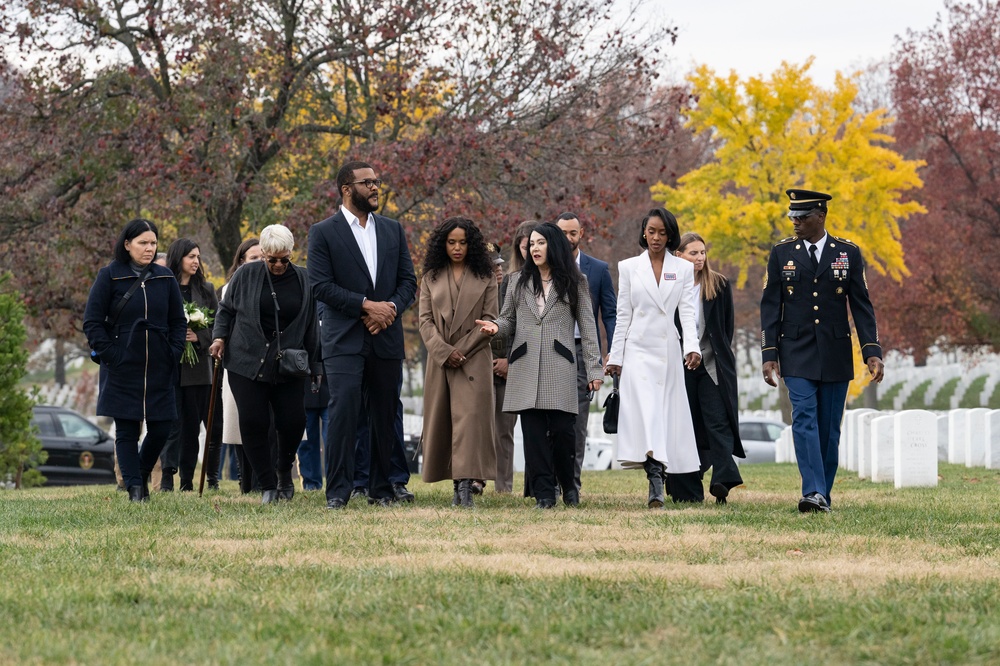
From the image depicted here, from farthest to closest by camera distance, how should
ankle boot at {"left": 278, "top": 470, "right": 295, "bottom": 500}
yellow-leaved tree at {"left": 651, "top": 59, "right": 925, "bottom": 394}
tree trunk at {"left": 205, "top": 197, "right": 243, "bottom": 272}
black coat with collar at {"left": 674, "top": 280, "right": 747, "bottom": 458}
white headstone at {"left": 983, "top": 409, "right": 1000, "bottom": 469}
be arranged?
Answer: yellow-leaved tree at {"left": 651, "top": 59, "right": 925, "bottom": 394} → tree trunk at {"left": 205, "top": 197, "right": 243, "bottom": 272} → white headstone at {"left": 983, "top": 409, "right": 1000, "bottom": 469} → ankle boot at {"left": 278, "top": 470, "right": 295, "bottom": 500} → black coat with collar at {"left": 674, "top": 280, "right": 747, "bottom": 458}

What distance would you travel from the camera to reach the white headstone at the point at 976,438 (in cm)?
1795

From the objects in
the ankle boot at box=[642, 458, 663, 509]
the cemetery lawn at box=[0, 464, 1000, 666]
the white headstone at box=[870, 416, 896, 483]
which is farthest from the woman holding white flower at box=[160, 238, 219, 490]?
the white headstone at box=[870, 416, 896, 483]

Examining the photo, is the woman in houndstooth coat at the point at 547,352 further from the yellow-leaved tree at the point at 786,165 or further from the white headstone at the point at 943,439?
the yellow-leaved tree at the point at 786,165

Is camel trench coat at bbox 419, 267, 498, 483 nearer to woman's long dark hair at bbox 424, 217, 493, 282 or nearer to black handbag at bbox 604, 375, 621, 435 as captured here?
woman's long dark hair at bbox 424, 217, 493, 282

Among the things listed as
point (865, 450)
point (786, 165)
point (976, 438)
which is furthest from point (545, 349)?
point (786, 165)

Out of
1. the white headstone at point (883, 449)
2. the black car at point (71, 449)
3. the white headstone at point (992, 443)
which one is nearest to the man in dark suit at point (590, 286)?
the white headstone at point (883, 449)

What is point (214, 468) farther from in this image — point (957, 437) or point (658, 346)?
point (957, 437)

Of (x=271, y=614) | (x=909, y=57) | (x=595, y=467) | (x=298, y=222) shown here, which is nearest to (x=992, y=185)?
(x=909, y=57)

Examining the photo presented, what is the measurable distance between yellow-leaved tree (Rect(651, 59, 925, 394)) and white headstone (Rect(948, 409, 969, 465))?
41.0ft

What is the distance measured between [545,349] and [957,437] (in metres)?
11.2

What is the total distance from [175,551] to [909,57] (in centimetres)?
3321

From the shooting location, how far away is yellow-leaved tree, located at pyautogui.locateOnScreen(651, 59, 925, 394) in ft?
105

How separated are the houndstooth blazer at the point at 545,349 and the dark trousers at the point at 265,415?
5.25 feet

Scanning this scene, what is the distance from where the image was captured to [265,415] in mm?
10141
